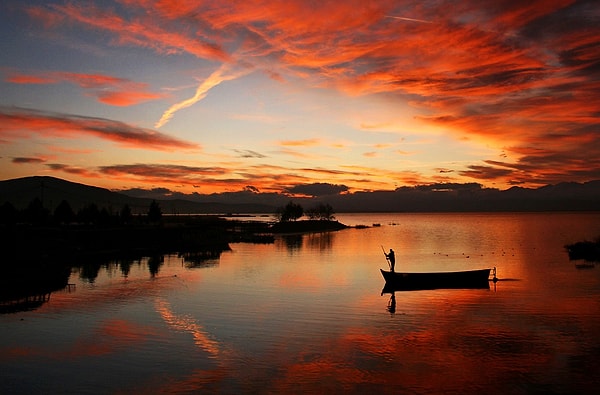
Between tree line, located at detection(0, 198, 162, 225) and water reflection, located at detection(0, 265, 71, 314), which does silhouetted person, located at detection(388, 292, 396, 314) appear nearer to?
water reflection, located at detection(0, 265, 71, 314)

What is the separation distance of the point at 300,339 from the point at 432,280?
22978 millimetres

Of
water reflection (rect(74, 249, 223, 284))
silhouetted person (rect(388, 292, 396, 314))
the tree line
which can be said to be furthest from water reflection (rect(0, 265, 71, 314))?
the tree line

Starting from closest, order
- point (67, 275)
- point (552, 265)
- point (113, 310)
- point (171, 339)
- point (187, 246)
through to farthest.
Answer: point (171, 339)
point (113, 310)
point (67, 275)
point (552, 265)
point (187, 246)

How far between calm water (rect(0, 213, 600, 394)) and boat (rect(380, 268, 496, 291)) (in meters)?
1.84

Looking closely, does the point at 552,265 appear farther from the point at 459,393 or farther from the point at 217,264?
the point at 459,393

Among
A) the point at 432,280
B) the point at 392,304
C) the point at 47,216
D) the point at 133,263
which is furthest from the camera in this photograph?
the point at 47,216

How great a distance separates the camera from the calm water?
63.3 ft

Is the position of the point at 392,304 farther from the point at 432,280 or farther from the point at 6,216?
the point at 6,216

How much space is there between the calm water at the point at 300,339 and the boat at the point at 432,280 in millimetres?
1840

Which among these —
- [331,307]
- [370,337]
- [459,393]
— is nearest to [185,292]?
[331,307]

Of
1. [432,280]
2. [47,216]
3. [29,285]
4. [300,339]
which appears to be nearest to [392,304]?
[432,280]

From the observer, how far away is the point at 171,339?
2564 centimetres

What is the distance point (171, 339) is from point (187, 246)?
6528 cm

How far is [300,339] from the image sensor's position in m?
25.6
